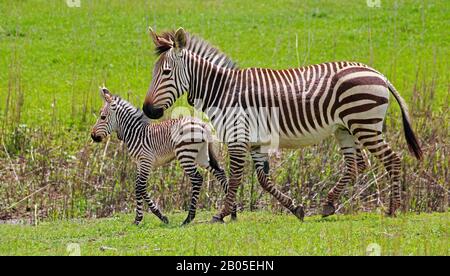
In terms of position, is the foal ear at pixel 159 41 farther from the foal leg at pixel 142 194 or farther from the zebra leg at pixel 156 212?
the zebra leg at pixel 156 212

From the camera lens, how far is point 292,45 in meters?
22.5

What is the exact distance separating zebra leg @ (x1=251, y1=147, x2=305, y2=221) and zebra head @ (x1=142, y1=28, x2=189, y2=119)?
1.30 metres

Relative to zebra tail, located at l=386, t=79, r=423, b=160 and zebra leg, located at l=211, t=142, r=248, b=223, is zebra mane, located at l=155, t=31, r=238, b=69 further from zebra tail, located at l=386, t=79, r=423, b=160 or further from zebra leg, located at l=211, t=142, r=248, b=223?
zebra tail, located at l=386, t=79, r=423, b=160

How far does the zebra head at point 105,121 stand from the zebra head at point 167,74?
1.98 ft

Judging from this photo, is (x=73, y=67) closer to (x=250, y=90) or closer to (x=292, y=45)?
(x=292, y=45)

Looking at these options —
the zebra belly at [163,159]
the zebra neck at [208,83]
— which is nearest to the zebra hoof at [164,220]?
the zebra belly at [163,159]

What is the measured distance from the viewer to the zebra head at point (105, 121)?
45.9ft

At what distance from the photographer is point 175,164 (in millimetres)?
16297

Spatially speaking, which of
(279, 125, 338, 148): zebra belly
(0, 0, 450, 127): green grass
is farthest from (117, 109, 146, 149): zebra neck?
(0, 0, 450, 127): green grass

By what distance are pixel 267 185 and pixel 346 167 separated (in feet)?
3.84

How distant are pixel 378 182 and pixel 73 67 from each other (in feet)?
27.3

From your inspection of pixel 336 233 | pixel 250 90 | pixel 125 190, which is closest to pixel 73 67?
pixel 125 190

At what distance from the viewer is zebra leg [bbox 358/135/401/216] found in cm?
1348

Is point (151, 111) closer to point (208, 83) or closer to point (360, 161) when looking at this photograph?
point (208, 83)
